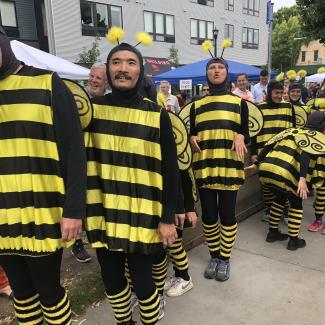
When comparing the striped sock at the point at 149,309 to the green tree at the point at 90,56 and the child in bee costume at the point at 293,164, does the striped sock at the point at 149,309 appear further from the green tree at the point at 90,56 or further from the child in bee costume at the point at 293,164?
the green tree at the point at 90,56

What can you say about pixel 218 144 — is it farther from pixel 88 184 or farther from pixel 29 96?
A: pixel 29 96

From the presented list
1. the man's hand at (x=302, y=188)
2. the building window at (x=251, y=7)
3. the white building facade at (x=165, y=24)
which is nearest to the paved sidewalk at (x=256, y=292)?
Result: the man's hand at (x=302, y=188)

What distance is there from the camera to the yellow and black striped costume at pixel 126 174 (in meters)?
2.08

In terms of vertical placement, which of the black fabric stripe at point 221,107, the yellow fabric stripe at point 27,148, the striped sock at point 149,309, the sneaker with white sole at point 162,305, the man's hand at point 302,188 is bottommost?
the sneaker with white sole at point 162,305

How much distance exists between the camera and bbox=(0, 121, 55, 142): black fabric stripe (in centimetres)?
179

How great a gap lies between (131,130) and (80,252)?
1965mm

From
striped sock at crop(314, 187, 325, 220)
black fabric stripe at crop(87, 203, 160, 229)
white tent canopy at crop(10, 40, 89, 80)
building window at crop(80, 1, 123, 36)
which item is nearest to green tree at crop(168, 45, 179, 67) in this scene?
building window at crop(80, 1, 123, 36)

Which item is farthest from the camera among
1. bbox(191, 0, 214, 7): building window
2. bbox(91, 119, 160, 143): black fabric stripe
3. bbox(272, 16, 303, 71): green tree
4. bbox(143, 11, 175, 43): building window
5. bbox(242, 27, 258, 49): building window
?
bbox(272, 16, 303, 71): green tree

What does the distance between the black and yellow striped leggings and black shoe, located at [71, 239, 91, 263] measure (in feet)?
4.76

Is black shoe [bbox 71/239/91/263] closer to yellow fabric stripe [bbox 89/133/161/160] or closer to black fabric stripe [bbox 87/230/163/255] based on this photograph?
black fabric stripe [bbox 87/230/163/255]

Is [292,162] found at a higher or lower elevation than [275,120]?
lower

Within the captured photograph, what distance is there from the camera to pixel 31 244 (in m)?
1.86

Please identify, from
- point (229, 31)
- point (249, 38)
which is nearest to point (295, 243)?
point (229, 31)

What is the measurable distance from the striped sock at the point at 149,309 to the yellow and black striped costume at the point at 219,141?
125cm
